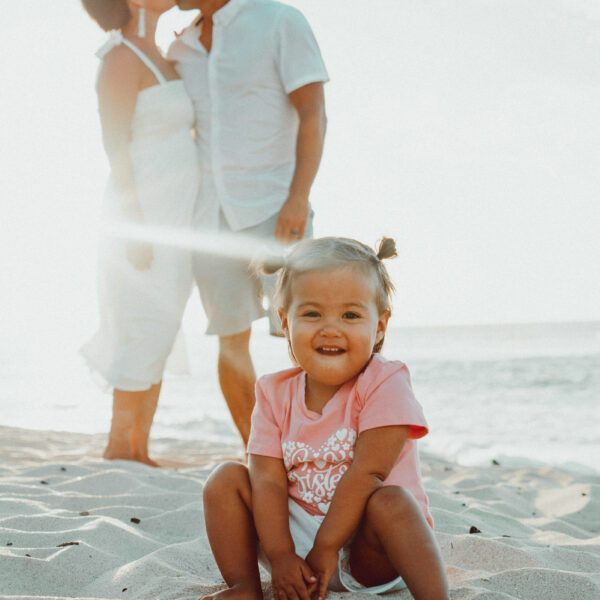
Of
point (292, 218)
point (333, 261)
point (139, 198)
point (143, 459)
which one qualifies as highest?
point (139, 198)

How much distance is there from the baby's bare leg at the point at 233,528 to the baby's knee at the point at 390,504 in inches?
12.6

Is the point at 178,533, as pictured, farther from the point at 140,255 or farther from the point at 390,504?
the point at 140,255

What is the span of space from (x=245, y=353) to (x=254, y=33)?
5.12ft

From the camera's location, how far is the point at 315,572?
4.80 feet

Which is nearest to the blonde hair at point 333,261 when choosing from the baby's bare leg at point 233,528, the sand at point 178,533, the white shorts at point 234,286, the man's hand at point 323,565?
the baby's bare leg at point 233,528

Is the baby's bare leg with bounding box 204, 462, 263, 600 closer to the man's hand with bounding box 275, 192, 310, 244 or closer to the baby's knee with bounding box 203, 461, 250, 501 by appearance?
the baby's knee with bounding box 203, 461, 250, 501

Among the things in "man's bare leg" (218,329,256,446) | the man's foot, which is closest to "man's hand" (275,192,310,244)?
"man's bare leg" (218,329,256,446)

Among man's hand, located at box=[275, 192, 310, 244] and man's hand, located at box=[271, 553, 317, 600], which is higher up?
man's hand, located at box=[275, 192, 310, 244]

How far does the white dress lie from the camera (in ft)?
11.1

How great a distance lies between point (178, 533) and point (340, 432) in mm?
1017

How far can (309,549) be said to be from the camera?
161cm

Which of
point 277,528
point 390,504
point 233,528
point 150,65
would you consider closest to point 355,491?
point 390,504

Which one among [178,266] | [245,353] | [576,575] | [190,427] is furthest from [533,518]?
[190,427]

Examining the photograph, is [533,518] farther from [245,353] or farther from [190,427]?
[190,427]
